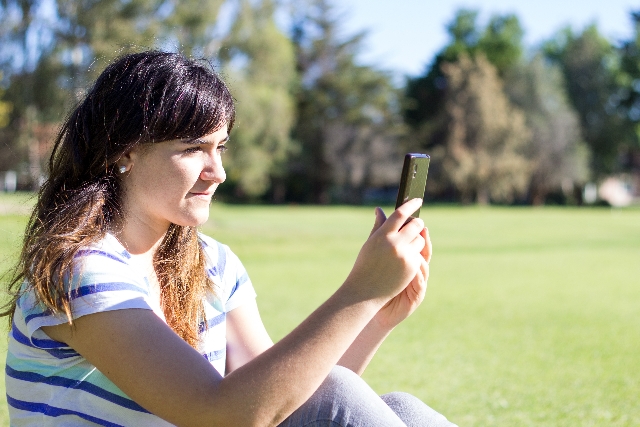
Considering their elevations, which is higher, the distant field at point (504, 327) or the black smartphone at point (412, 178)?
the black smartphone at point (412, 178)

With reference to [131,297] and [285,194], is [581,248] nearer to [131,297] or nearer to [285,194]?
[131,297]

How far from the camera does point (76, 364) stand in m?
1.64

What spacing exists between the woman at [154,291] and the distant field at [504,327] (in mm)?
632

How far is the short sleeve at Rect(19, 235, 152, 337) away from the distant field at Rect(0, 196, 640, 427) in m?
0.76

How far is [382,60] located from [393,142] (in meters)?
7.17

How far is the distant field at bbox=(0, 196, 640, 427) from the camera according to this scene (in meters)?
4.95

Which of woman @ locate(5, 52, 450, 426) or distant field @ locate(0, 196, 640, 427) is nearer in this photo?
woman @ locate(5, 52, 450, 426)

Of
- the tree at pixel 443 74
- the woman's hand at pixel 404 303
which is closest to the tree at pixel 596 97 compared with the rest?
the tree at pixel 443 74

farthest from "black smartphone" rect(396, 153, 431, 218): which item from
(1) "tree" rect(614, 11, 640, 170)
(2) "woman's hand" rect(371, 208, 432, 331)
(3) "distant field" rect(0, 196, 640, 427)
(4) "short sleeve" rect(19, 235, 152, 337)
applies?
(1) "tree" rect(614, 11, 640, 170)

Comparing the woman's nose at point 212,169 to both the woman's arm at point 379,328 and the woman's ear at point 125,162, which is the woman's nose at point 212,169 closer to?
the woman's ear at point 125,162

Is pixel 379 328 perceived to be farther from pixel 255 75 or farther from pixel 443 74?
pixel 443 74

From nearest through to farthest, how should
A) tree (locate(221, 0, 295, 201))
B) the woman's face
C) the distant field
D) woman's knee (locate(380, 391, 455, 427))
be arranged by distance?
the woman's face, woman's knee (locate(380, 391, 455, 427)), the distant field, tree (locate(221, 0, 295, 201))

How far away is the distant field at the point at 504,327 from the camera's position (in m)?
4.95

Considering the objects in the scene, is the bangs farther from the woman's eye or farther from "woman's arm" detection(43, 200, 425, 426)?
"woman's arm" detection(43, 200, 425, 426)
